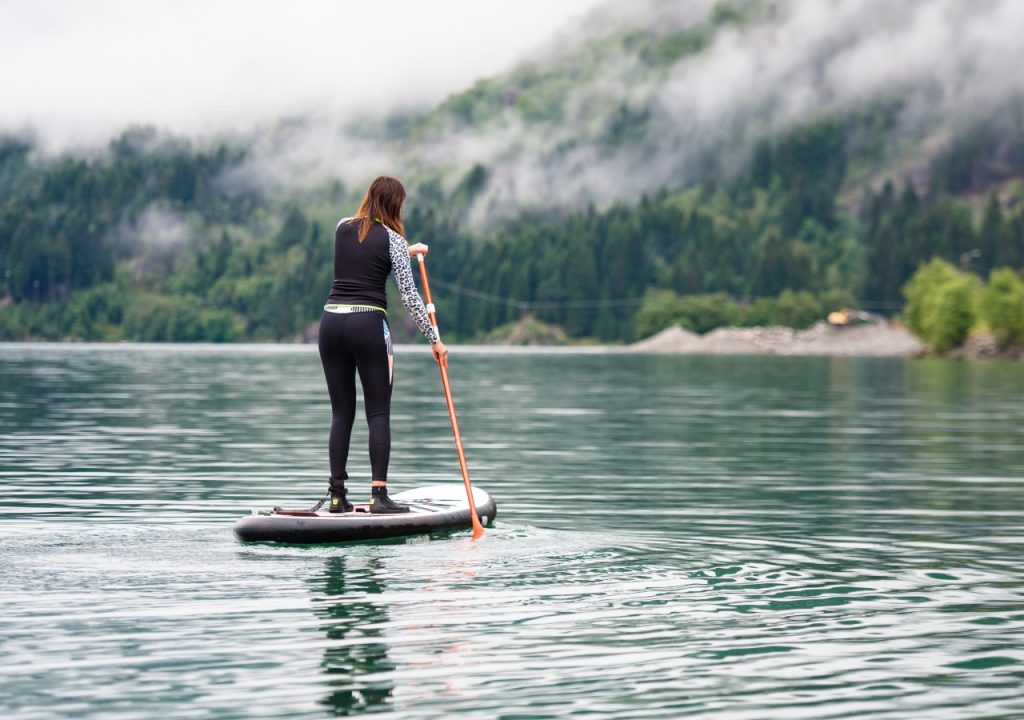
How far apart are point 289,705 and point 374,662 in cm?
154

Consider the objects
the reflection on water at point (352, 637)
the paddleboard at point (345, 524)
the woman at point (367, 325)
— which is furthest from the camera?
the woman at point (367, 325)

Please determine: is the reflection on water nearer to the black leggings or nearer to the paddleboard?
the paddleboard

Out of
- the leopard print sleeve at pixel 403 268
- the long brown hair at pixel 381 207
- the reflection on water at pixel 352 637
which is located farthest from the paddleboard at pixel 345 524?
the long brown hair at pixel 381 207

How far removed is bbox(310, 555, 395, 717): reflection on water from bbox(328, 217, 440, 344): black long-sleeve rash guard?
12.3ft

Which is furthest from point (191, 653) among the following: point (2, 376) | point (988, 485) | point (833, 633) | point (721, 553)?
point (2, 376)

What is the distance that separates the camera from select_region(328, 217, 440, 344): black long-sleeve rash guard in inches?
774

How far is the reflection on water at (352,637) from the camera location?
1123 cm

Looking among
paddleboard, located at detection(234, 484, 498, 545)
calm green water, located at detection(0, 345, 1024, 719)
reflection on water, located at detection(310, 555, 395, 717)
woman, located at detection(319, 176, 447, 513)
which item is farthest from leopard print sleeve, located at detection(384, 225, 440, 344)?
reflection on water, located at detection(310, 555, 395, 717)

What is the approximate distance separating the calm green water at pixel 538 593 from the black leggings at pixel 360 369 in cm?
143

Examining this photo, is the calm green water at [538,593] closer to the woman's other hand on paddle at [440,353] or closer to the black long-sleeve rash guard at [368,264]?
the woman's other hand on paddle at [440,353]

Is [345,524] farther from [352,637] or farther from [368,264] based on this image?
[352,637]

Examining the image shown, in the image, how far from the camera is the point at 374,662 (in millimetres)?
12352

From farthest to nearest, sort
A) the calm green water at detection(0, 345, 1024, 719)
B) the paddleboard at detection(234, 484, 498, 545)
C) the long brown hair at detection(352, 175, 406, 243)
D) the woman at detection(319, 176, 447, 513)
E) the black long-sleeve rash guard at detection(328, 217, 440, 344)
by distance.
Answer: the long brown hair at detection(352, 175, 406, 243) < the black long-sleeve rash guard at detection(328, 217, 440, 344) < the woman at detection(319, 176, 447, 513) < the paddleboard at detection(234, 484, 498, 545) < the calm green water at detection(0, 345, 1024, 719)

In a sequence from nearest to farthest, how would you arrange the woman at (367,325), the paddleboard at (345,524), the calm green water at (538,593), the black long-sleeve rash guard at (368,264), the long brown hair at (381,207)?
the calm green water at (538,593)
the paddleboard at (345,524)
the woman at (367,325)
the black long-sleeve rash guard at (368,264)
the long brown hair at (381,207)
